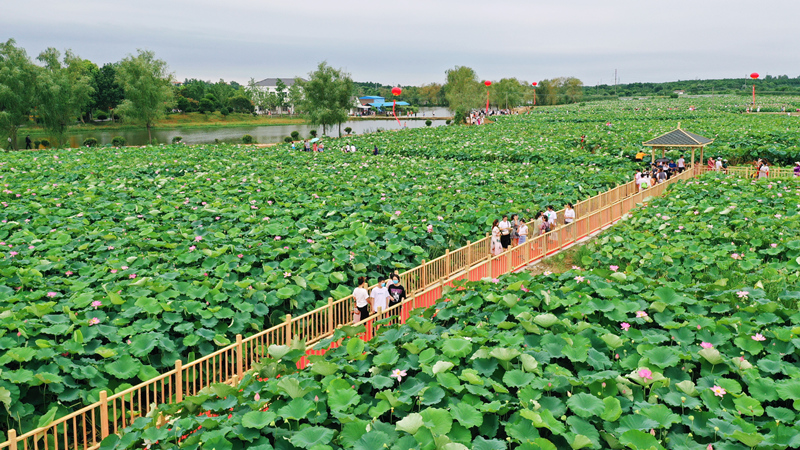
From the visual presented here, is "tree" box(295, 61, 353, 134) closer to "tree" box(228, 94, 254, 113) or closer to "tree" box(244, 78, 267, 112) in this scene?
"tree" box(228, 94, 254, 113)

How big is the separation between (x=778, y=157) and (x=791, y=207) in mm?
14564

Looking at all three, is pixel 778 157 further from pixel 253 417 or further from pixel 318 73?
pixel 318 73

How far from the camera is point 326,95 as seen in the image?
47875 mm

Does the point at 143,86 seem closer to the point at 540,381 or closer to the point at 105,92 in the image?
the point at 105,92

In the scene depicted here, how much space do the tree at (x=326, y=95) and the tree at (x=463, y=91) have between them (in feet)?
62.1

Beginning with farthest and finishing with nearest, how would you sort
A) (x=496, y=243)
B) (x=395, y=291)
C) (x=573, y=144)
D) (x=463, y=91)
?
(x=463, y=91) → (x=573, y=144) → (x=496, y=243) → (x=395, y=291)

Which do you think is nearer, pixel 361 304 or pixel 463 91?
pixel 361 304

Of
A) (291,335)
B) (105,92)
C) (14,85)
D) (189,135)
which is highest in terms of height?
(105,92)

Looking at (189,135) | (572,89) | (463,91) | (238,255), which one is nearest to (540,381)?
(238,255)

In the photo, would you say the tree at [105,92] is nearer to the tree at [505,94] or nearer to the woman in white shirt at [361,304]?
the tree at [505,94]

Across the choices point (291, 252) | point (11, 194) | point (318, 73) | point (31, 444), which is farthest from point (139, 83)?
point (31, 444)

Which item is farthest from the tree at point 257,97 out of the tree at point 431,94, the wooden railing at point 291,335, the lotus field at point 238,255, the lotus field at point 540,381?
the lotus field at point 540,381

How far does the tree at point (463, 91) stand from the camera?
229 ft

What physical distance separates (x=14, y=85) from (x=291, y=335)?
138 feet
